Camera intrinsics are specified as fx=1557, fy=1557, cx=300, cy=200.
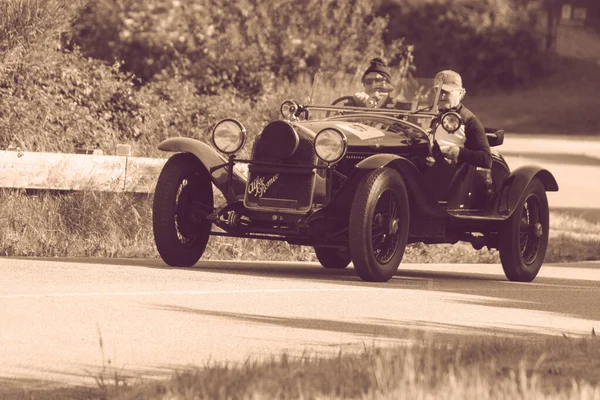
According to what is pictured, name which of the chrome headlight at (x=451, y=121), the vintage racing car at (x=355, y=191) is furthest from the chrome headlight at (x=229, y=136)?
the chrome headlight at (x=451, y=121)

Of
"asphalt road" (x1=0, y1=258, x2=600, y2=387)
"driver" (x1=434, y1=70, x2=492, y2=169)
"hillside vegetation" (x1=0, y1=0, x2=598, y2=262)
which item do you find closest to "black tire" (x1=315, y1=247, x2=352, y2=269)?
"asphalt road" (x1=0, y1=258, x2=600, y2=387)

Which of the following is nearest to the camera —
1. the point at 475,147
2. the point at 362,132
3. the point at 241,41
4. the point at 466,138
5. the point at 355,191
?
the point at 355,191

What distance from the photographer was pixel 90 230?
46.9ft

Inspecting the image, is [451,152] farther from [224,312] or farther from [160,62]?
[160,62]

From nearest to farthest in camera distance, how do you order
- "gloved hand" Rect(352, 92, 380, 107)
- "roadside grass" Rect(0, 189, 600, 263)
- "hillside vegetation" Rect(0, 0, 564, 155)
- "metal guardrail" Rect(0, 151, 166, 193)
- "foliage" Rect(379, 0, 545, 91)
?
"gloved hand" Rect(352, 92, 380, 107)
"roadside grass" Rect(0, 189, 600, 263)
"metal guardrail" Rect(0, 151, 166, 193)
"hillside vegetation" Rect(0, 0, 564, 155)
"foliage" Rect(379, 0, 545, 91)

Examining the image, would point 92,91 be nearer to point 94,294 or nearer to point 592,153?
point 94,294

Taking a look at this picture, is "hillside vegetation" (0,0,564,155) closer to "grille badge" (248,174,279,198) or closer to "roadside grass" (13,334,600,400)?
"grille badge" (248,174,279,198)

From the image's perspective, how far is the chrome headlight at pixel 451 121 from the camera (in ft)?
41.4

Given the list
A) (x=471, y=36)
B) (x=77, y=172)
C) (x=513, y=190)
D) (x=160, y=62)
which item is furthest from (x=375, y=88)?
(x=471, y=36)

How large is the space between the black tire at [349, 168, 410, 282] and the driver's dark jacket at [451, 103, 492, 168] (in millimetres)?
1008

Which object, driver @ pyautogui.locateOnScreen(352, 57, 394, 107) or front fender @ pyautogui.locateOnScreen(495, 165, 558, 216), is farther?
driver @ pyautogui.locateOnScreen(352, 57, 394, 107)

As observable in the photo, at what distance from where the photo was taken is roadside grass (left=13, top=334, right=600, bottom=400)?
20.3 ft

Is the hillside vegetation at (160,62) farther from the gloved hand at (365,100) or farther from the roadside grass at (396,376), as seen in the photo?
the roadside grass at (396,376)

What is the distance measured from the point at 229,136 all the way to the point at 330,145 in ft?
3.71
